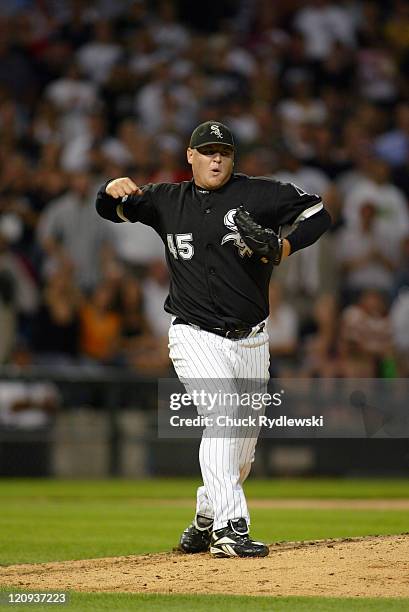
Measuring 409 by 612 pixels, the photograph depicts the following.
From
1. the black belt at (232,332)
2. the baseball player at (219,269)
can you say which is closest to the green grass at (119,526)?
the baseball player at (219,269)

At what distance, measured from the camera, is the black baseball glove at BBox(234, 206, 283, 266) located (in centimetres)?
615

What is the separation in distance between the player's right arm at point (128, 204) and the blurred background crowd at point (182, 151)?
678 cm

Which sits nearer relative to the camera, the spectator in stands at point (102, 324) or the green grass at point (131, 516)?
the green grass at point (131, 516)

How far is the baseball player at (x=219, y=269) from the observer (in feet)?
20.8

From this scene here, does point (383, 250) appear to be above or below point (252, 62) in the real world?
below

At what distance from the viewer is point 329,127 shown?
16031 millimetres

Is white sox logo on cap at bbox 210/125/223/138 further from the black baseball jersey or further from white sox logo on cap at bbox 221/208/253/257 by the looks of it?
white sox logo on cap at bbox 221/208/253/257

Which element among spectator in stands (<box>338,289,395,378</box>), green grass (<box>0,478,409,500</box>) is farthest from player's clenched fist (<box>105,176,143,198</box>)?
spectator in stands (<box>338,289,395,378</box>)

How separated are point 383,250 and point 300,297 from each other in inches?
47.1

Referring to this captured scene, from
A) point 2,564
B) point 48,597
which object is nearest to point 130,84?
point 2,564

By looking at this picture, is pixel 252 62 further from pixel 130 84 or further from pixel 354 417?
pixel 354 417

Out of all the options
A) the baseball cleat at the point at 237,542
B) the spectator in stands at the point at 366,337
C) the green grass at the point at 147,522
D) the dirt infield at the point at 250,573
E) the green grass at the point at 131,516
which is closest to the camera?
the green grass at the point at 147,522

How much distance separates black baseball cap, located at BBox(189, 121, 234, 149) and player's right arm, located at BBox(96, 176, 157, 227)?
A: 410mm

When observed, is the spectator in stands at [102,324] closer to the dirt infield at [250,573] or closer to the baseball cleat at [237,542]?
the dirt infield at [250,573]
